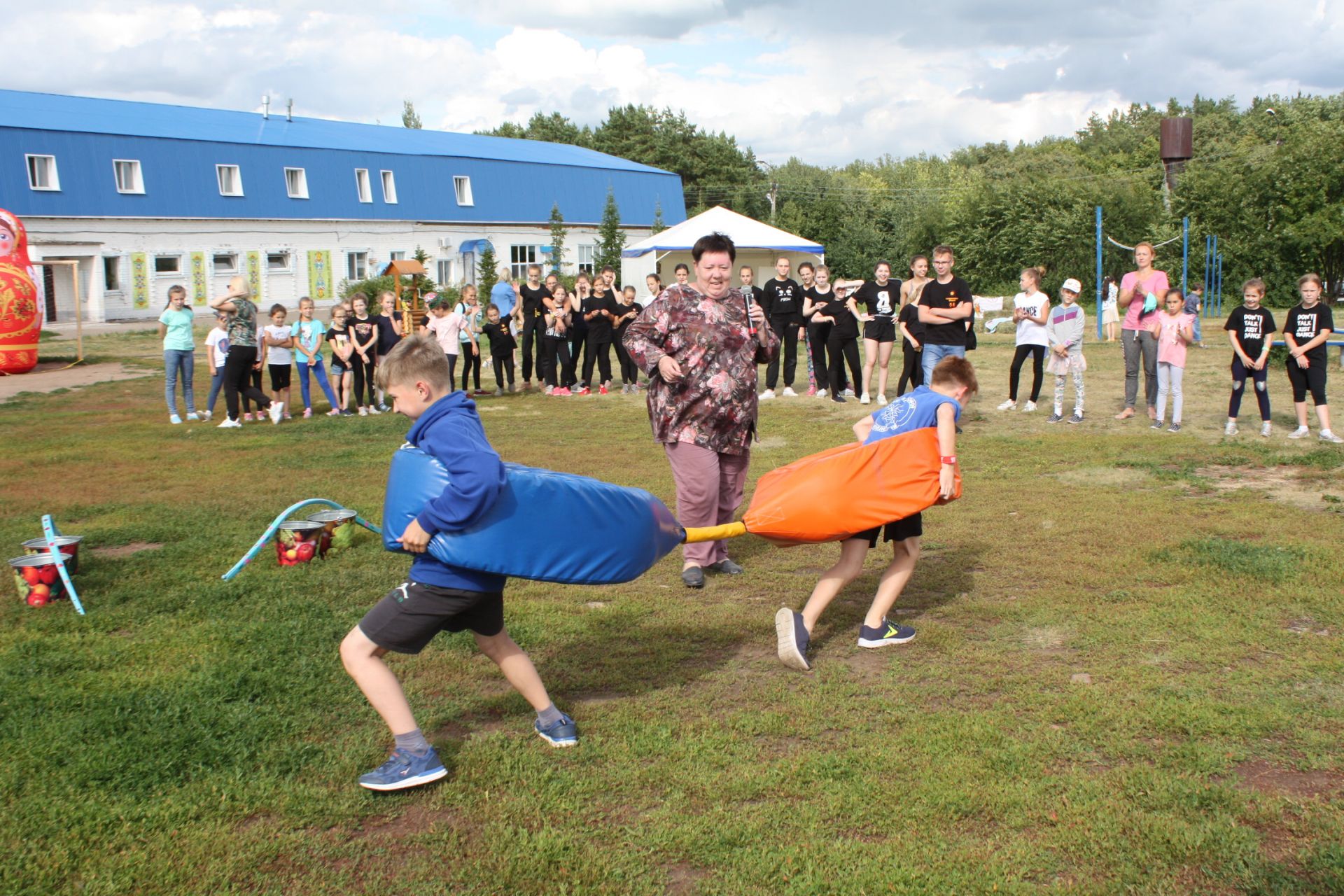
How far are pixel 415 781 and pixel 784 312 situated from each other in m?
13.2

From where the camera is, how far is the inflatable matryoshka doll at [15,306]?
822 inches

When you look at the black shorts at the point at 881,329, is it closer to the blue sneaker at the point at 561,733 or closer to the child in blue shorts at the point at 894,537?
the child in blue shorts at the point at 894,537

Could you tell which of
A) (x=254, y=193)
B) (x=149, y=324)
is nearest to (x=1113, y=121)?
(x=254, y=193)

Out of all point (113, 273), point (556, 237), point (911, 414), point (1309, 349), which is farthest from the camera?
point (556, 237)

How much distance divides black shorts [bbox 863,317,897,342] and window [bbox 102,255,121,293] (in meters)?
31.6

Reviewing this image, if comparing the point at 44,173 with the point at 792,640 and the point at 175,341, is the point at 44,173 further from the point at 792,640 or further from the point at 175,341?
the point at 792,640

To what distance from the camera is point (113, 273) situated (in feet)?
123

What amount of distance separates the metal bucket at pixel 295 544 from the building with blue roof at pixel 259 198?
33588 mm

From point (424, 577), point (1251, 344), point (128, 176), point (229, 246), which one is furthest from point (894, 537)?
point (229, 246)

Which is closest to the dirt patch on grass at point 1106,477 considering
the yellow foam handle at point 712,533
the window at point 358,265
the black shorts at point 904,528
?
the black shorts at point 904,528

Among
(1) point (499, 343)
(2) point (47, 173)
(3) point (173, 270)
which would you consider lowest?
(1) point (499, 343)

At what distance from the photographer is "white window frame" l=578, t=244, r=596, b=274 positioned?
51034 mm

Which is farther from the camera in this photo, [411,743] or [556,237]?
[556,237]

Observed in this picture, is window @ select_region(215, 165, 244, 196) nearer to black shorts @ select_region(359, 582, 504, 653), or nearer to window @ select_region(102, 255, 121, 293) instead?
window @ select_region(102, 255, 121, 293)
